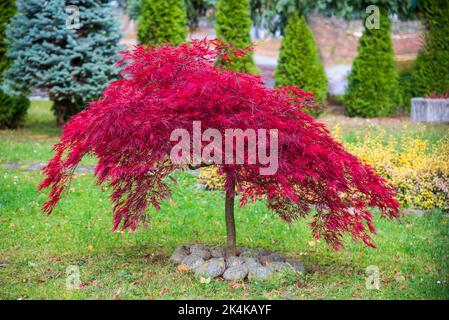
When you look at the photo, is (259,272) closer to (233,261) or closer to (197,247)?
(233,261)

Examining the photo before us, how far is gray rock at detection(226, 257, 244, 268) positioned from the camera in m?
5.24

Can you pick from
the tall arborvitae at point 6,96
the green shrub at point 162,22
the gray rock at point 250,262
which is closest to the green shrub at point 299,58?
the green shrub at point 162,22

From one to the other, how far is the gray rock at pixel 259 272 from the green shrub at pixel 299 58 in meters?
8.89

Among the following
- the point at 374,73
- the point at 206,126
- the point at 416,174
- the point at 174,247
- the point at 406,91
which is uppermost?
the point at 206,126

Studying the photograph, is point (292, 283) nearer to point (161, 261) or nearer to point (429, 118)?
point (161, 261)

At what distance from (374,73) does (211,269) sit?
9670 mm

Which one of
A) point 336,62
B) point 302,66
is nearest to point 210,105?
point 302,66

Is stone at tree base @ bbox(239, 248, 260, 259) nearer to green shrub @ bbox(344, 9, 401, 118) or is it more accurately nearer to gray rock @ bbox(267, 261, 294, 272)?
gray rock @ bbox(267, 261, 294, 272)

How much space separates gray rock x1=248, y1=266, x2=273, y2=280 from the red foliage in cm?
47

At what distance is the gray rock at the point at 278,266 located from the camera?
518cm

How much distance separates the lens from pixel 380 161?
7965 mm

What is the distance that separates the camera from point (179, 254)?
557cm

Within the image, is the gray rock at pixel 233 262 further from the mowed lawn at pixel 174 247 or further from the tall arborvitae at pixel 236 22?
the tall arborvitae at pixel 236 22

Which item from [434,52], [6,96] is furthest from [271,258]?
[434,52]
